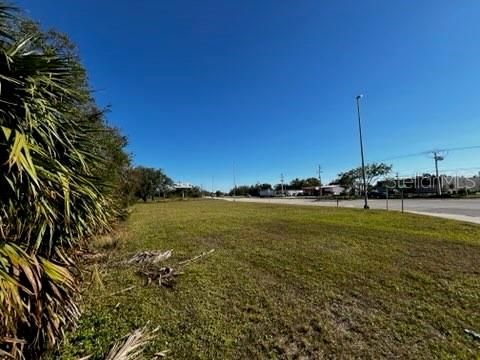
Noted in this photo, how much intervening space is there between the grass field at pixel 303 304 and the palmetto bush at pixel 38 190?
93 centimetres

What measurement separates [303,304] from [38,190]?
3553 millimetres

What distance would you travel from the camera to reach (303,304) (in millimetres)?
3910

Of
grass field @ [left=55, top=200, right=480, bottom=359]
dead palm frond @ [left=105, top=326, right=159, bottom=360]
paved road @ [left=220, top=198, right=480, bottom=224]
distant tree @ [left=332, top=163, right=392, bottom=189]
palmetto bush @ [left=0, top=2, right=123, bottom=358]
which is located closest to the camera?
palmetto bush @ [left=0, top=2, right=123, bottom=358]

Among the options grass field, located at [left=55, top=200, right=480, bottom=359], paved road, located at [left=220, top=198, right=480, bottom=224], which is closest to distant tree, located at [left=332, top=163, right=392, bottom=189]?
paved road, located at [left=220, top=198, right=480, bottom=224]

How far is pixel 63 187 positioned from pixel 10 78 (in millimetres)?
877

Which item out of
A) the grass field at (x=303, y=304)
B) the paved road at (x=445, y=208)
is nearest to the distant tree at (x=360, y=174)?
the paved road at (x=445, y=208)

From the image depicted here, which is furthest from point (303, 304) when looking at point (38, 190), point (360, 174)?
point (360, 174)

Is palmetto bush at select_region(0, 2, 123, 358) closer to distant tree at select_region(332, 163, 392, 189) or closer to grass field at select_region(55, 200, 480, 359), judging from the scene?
grass field at select_region(55, 200, 480, 359)

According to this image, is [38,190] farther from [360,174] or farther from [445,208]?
Result: [360,174]

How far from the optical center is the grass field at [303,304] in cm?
292

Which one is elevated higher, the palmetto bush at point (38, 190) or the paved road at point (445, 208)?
the palmetto bush at point (38, 190)

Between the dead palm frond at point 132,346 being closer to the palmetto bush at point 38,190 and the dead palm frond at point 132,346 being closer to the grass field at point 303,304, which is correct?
the grass field at point 303,304

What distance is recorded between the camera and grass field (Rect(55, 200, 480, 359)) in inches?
115

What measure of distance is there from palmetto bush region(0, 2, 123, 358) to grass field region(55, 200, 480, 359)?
3.04 ft
